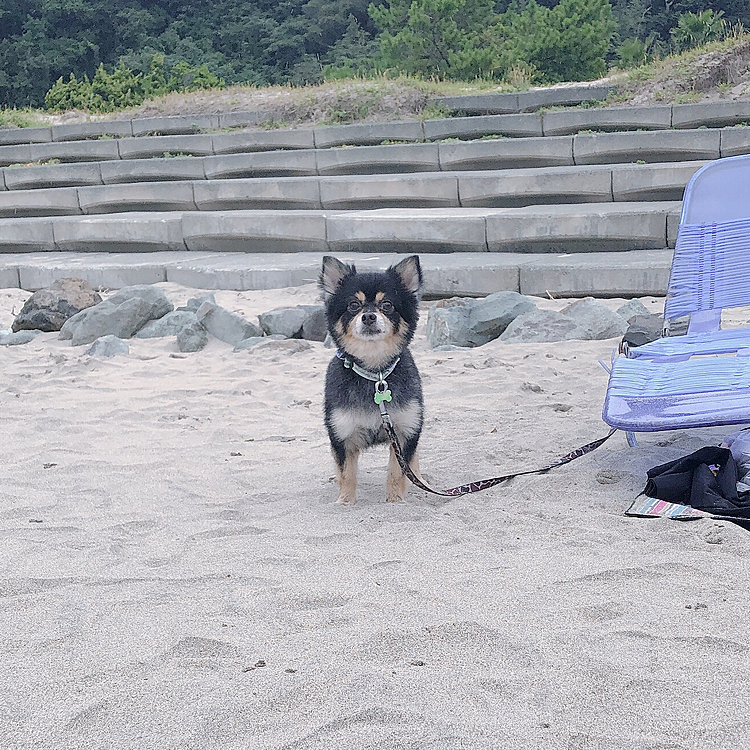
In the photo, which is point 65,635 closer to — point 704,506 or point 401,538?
point 401,538

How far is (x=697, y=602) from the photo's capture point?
7.88ft

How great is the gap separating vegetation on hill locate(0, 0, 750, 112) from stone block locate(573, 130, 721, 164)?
8123 mm

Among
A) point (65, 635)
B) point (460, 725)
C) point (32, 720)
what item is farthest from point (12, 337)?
point (460, 725)

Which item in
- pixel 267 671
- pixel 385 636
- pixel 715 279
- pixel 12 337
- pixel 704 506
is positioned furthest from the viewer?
pixel 12 337

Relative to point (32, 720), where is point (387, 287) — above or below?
above

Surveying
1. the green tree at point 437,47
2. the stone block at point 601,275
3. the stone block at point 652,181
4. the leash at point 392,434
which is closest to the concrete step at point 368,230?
the stone block at point 652,181

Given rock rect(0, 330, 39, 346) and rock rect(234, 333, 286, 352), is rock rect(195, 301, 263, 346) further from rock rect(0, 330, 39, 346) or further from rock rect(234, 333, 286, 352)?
rock rect(0, 330, 39, 346)

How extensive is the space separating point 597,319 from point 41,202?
8.29 meters

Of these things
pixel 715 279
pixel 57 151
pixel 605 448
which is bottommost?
pixel 605 448

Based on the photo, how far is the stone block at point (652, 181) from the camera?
26.5ft

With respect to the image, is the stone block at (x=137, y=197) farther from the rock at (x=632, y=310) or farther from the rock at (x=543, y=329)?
the rock at (x=632, y=310)

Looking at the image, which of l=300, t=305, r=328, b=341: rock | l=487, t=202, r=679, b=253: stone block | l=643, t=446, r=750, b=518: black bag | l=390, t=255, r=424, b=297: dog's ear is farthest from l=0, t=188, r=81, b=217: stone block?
l=643, t=446, r=750, b=518: black bag

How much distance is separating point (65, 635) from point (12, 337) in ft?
17.2

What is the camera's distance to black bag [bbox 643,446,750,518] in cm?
305
